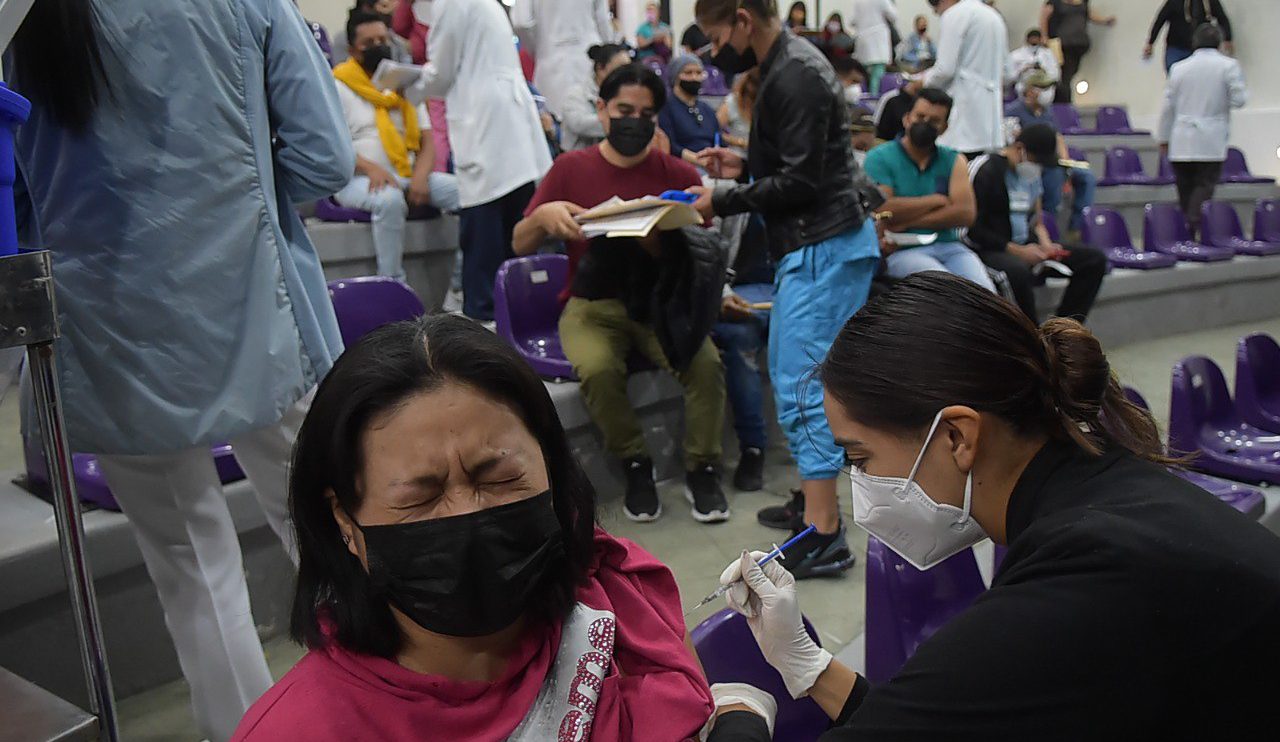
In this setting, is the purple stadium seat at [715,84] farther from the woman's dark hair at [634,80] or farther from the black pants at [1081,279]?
the woman's dark hair at [634,80]

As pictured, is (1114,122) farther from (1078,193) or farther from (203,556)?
Answer: (203,556)

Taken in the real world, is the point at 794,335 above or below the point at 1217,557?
below

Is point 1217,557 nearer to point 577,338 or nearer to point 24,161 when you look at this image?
point 24,161

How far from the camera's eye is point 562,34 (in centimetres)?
438

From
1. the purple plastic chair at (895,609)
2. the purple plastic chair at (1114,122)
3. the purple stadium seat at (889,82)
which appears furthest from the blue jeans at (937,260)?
the purple plastic chair at (1114,122)

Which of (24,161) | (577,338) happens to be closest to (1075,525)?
(24,161)

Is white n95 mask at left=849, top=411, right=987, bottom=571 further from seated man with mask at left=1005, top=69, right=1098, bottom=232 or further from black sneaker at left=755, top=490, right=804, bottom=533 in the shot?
seated man with mask at left=1005, top=69, right=1098, bottom=232

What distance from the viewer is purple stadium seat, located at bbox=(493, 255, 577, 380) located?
3186 millimetres

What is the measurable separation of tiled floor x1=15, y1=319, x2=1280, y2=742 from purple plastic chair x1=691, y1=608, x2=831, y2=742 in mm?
214

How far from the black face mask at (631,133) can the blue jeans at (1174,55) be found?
24.0 feet

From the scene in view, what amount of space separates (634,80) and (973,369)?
2.12 metres

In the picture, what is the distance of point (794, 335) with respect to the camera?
248cm

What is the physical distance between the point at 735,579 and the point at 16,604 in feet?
5.05

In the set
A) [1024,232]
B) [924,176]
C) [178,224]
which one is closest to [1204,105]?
[1024,232]
